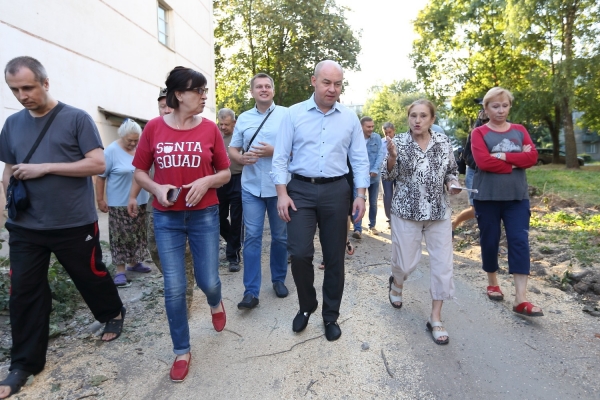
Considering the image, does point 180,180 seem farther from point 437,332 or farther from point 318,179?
point 437,332

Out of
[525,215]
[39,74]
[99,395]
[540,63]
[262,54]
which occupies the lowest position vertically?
[99,395]

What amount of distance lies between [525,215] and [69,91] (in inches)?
346

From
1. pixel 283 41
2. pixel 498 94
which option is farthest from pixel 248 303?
pixel 283 41

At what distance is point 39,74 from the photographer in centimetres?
288

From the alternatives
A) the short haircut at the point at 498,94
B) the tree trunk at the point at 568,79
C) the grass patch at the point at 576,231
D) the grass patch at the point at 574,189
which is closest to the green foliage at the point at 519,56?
the tree trunk at the point at 568,79

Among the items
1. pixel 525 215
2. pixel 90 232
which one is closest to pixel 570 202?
pixel 525 215

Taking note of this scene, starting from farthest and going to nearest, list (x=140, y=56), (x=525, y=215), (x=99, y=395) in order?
1. (x=140, y=56)
2. (x=525, y=215)
3. (x=99, y=395)

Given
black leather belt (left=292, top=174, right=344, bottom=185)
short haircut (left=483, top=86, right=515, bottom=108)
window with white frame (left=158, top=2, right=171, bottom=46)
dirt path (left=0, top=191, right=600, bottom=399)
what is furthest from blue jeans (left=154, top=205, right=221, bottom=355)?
window with white frame (left=158, top=2, right=171, bottom=46)

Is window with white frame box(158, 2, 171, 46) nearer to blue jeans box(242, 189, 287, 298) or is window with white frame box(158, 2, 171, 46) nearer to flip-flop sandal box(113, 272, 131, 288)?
flip-flop sandal box(113, 272, 131, 288)

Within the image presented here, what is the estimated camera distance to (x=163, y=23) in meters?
13.9

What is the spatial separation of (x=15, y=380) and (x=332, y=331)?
2.19 metres

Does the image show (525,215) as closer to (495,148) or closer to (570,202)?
(495,148)

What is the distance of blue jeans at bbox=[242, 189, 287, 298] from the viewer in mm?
4246

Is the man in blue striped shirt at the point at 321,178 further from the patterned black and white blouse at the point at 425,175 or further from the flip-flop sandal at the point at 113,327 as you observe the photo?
the flip-flop sandal at the point at 113,327
